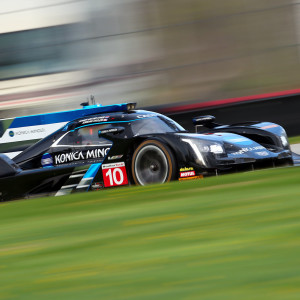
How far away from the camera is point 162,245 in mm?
4645

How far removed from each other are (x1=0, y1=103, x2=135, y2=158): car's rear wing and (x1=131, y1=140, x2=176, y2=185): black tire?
1960 mm

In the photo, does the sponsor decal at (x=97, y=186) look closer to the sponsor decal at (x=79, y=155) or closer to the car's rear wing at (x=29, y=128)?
the sponsor decal at (x=79, y=155)

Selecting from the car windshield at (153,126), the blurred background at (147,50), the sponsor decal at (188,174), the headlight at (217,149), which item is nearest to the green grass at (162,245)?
the sponsor decal at (188,174)

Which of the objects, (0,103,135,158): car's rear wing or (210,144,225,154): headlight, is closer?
(210,144,225,154): headlight

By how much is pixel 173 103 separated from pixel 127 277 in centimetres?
1183

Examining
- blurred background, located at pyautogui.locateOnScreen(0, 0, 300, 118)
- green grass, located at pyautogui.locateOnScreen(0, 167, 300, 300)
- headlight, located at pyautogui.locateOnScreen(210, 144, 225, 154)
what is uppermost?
blurred background, located at pyautogui.locateOnScreen(0, 0, 300, 118)

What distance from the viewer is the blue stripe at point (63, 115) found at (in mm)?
10164

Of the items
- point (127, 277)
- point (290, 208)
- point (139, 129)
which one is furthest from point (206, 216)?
point (139, 129)

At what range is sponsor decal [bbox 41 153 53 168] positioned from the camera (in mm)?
9516

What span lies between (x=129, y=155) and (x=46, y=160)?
4.25 ft

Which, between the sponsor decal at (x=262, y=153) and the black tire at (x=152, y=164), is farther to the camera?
the sponsor decal at (x=262, y=153)

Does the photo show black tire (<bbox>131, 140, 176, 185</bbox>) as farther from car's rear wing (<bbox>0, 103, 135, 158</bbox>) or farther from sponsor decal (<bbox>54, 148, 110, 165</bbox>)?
car's rear wing (<bbox>0, 103, 135, 158</bbox>)

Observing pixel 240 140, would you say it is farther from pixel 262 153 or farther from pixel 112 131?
pixel 112 131

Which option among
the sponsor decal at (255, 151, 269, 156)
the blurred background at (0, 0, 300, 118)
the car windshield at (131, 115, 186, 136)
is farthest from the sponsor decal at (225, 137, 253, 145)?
the blurred background at (0, 0, 300, 118)
